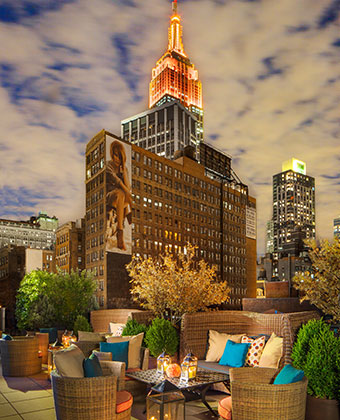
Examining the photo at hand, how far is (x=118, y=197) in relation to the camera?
236ft

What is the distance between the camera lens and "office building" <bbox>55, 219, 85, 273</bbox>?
89.2 m

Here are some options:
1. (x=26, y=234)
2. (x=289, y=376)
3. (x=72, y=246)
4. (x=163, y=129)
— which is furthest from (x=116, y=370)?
(x=26, y=234)

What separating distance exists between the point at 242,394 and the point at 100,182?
229ft

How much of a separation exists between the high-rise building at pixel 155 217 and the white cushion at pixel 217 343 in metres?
61.5

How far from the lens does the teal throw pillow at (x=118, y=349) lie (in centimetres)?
743

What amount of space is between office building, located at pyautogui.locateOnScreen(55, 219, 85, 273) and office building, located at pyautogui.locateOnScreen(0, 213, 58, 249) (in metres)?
60.6

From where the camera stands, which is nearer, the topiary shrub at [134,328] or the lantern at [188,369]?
the lantern at [188,369]

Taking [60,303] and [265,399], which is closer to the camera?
[265,399]

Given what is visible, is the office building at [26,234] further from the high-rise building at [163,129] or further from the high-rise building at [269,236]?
the high-rise building at [269,236]

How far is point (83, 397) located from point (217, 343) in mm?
3662

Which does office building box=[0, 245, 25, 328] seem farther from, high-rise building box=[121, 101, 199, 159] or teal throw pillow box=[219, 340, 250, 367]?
teal throw pillow box=[219, 340, 250, 367]

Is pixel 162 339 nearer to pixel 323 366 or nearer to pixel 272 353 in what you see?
pixel 272 353

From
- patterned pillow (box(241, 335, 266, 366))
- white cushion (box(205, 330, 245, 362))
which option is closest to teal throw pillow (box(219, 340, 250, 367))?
patterned pillow (box(241, 335, 266, 366))

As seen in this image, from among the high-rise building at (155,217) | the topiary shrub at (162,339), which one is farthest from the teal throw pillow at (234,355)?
the high-rise building at (155,217)
